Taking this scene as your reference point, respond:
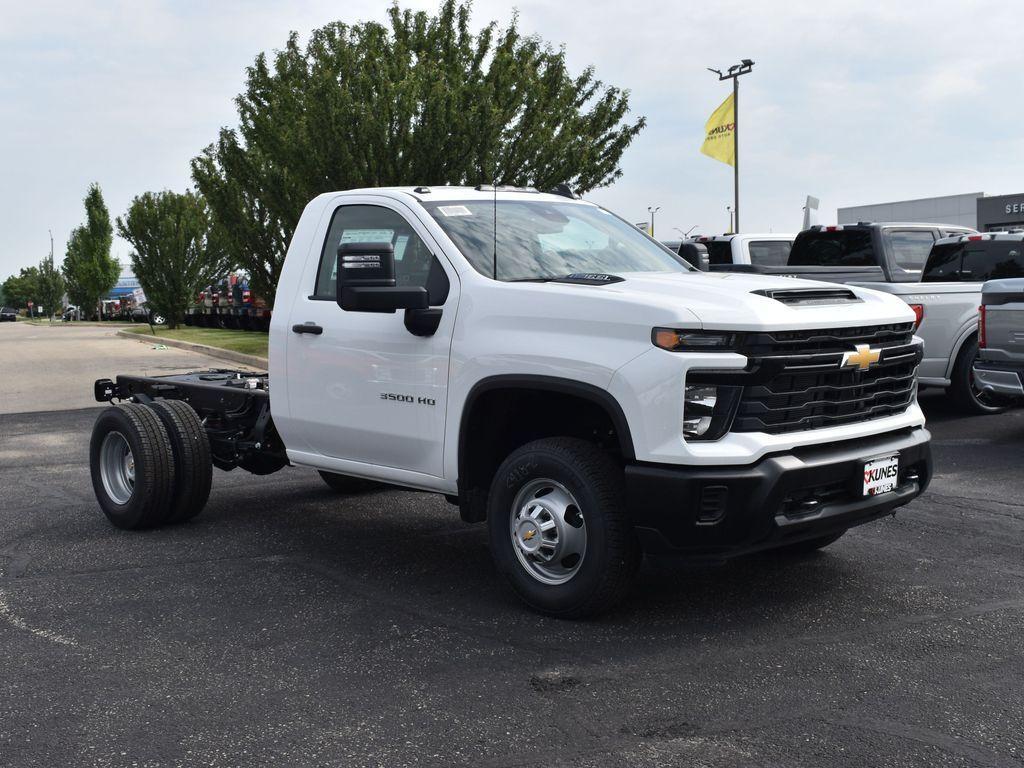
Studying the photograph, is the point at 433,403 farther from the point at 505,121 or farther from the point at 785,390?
the point at 505,121

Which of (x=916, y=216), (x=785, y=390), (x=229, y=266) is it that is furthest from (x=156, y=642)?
(x=916, y=216)

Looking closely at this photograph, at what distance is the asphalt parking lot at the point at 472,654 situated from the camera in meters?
3.71

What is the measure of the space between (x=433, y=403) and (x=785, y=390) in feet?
5.52

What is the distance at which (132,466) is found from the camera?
703 centimetres

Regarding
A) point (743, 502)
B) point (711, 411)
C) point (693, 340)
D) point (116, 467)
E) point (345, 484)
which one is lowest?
point (345, 484)

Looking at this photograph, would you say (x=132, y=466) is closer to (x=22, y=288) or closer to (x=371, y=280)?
(x=371, y=280)

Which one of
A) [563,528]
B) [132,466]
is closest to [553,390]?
[563,528]

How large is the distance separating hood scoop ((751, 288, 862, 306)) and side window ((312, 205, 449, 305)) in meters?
1.56

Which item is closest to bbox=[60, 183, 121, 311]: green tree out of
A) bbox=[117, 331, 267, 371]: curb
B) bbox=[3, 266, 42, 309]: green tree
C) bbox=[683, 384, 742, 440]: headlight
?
bbox=[117, 331, 267, 371]: curb

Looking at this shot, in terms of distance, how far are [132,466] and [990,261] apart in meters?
8.85

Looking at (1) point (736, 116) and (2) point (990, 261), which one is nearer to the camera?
(2) point (990, 261)

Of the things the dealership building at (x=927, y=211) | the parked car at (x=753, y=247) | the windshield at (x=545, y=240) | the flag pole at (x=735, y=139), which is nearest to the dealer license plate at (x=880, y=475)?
the windshield at (x=545, y=240)

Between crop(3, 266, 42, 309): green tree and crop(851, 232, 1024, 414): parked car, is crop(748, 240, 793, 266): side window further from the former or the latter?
crop(3, 266, 42, 309): green tree

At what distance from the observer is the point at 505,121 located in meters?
18.5
